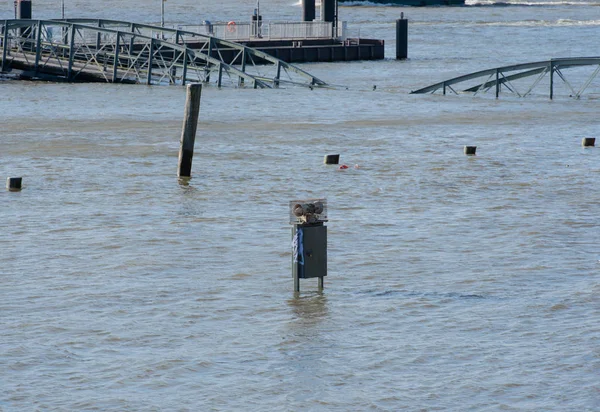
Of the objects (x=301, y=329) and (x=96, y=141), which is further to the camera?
(x=96, y=141)

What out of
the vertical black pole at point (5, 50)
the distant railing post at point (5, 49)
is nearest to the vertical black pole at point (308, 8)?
the vertical black pole at point (5, 50)

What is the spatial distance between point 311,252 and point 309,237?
196mm

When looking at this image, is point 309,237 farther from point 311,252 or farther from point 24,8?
point 24,8

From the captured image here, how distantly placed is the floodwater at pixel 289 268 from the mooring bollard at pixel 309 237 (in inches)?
15.7

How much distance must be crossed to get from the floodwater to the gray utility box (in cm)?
35

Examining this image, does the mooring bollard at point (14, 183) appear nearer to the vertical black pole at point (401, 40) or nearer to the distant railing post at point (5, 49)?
the distant railing post at point (5, 49)

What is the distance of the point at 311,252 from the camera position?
12.9 m

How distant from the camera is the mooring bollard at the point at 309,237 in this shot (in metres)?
12.7

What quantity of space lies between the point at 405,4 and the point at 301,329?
146 metres

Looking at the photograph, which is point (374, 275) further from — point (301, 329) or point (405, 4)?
point (405, 4)

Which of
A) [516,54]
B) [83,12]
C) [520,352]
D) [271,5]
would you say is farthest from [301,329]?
[271,5]

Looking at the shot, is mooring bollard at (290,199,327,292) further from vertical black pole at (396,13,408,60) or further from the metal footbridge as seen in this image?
vertical black pole at (396,13,408,60)

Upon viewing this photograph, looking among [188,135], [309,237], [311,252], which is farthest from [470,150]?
[309,237]

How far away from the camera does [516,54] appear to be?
2931 inches
